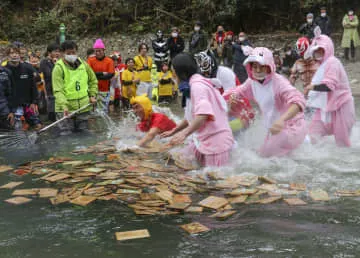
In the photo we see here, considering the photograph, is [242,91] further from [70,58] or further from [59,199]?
[70,58]

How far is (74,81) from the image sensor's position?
Result: 779cm

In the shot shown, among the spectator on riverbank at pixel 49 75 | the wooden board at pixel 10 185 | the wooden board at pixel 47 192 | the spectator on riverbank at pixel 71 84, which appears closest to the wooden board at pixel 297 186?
the wooden board at pixel 47 192

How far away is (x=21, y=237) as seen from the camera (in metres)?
3.84

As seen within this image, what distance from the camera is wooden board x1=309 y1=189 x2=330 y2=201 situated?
4522mm

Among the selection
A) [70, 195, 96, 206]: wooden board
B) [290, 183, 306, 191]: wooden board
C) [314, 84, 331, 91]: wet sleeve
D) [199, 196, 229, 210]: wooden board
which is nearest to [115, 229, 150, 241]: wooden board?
[199, 196, 229, 210]: wooden board

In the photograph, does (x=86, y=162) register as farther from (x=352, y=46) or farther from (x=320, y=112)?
(x=352, y=46)

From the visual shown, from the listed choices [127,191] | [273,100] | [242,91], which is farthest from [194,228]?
[242,91]

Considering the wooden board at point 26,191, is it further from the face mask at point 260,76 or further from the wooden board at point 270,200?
the face mask at point 260,76

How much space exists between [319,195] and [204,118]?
132 centimetres

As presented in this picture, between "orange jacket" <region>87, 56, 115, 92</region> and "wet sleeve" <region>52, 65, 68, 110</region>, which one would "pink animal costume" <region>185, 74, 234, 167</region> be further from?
"orange jacket" <region>87, 56, 115, 92</region>

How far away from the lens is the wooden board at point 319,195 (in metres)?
4.52

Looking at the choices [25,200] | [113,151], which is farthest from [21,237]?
[113,151]

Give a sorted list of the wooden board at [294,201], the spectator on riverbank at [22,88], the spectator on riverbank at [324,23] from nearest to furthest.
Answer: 1. the wooden board at [294,201]
2. the spectator on riverbank at [22,88]
3. the spectator on riverbank at [324,23]

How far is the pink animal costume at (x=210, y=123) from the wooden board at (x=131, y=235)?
144 cm
